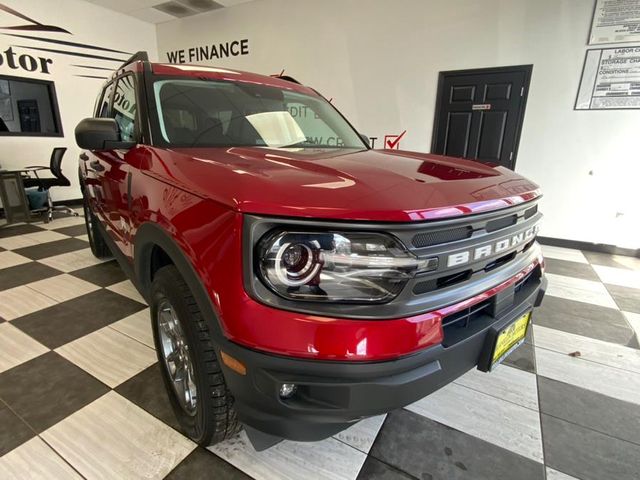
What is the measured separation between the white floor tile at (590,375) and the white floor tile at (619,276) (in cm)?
176

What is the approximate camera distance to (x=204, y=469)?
115 centimetres

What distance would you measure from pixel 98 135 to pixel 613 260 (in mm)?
4949

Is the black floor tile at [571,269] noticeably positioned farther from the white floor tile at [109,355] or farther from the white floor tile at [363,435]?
the white floor tile at [109,355]

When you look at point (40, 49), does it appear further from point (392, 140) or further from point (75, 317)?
point (392, 140)

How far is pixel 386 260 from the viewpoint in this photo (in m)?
0.81

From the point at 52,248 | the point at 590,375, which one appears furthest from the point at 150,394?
the point at 52,248

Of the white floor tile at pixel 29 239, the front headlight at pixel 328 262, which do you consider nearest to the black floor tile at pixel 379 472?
the front headlight at pixel 328 262

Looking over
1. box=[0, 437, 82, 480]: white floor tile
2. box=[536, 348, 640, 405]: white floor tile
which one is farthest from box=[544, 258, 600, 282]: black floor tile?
box=[0, 437, 82, 480]: white floor tile

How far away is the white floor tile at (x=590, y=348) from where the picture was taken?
1.90 meters

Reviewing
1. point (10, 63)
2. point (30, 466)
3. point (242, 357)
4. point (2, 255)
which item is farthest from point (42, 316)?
point (10, 63)

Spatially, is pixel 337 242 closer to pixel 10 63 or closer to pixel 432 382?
pixel 432 382

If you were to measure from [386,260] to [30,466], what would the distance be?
4.55 feet

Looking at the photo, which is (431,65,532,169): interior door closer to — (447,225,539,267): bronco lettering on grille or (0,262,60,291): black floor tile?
(447,225,539,267): bronco lettering on grille

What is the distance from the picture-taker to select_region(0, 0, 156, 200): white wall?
5.13m
